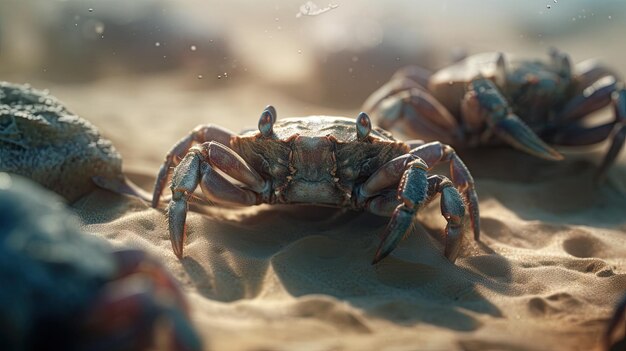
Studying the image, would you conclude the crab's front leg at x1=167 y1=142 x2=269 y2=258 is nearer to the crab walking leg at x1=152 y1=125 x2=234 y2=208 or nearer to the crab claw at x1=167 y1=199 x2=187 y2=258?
the crab claw at x1=167 y1=199 x2=187 y2=258

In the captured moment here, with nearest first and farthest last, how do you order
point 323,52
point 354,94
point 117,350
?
point 117,350
point 354,94
point 323,52

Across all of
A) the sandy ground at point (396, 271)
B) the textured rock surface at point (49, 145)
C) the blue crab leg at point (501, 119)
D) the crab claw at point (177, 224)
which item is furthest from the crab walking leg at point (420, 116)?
the crab claw at point (177, 224)

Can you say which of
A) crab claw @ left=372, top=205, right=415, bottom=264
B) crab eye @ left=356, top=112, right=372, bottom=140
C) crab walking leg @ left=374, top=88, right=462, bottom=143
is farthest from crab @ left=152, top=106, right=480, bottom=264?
crab walking leg @ left=374, top=88, right=462, bottom=143

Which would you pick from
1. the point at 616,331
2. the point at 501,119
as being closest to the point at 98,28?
the point at 501,119

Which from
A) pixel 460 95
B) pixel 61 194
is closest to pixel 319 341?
pixel 61 194

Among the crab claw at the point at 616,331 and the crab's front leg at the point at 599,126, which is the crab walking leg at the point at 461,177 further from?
the crab's front leg at the point at 599,126

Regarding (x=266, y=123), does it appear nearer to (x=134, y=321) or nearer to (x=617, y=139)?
(x=134, y=321)

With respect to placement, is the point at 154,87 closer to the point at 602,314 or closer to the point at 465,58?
the point at 465,58
